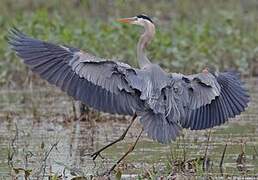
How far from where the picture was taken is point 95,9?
16.4 m

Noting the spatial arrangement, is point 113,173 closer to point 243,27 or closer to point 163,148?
point 163,148

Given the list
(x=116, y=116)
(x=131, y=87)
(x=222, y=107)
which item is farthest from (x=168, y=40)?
(x=131, y=87)

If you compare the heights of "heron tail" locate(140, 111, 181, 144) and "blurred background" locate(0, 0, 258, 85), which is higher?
"blurred background" locate(0, 0, 258, 85)

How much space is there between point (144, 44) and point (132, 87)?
33.4 inches

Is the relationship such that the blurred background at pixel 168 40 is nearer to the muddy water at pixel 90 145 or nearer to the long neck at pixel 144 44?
the muddy water at pixel 90 145

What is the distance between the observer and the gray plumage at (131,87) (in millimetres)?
6852

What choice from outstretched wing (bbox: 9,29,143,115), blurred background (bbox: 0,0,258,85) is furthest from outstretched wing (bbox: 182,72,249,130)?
blurred background (bbox: 0,0,258,85)

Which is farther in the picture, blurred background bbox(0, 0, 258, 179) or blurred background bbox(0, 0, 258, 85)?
blurred background bbox(0, 0, 258, 85)

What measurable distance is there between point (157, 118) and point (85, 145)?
4.89 ft

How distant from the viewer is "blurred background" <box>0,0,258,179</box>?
279 inches

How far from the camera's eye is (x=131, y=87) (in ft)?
22.5

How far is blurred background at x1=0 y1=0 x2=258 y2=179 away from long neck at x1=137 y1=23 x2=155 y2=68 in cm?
78

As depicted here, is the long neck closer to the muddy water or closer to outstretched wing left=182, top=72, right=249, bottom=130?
outstretched wing left=182, top=72, right=249, bottom=130

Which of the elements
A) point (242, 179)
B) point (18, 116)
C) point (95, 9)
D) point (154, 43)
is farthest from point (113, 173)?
point (95, 9)
